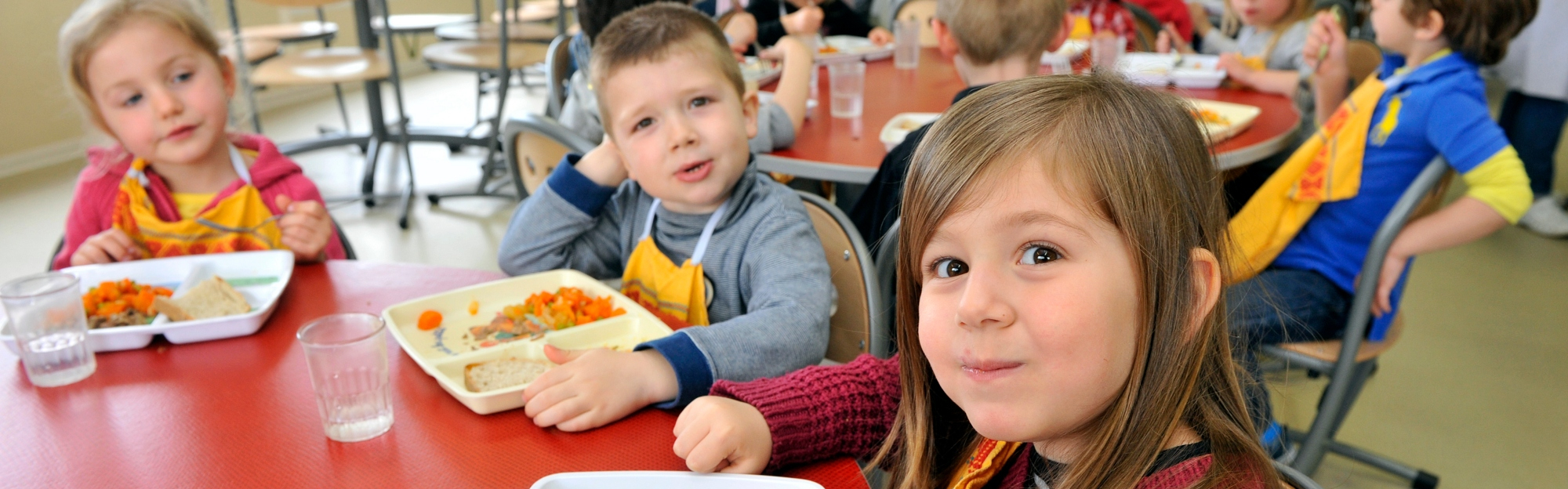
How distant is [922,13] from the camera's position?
145 inches

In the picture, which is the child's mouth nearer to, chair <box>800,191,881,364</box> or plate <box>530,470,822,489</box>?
chair <box>800,191,881,364</box>

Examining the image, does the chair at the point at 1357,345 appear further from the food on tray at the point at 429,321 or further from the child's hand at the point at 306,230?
the child's hand at the point at 306,230

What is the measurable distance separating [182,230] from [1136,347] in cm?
147

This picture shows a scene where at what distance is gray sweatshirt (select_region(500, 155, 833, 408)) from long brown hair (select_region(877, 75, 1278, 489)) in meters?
0.37

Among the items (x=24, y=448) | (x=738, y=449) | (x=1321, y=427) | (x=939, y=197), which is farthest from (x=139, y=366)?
(x=1321, y=427)

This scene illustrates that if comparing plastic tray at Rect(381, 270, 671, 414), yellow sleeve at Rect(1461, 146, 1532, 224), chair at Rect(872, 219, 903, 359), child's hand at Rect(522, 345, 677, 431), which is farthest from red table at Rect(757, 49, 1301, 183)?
child's hand at Rect(522, 345, 677, 431)

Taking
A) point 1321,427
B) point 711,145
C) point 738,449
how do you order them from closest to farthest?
point 738,449 → point 711,145 → point 1321,427

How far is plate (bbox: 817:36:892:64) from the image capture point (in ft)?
9.53

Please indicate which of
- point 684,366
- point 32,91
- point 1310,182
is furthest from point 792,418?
point 32,91

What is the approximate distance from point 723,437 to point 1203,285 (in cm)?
41

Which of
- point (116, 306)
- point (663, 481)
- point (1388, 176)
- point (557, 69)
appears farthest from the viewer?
point (557, 69)

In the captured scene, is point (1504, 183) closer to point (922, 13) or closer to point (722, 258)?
point (722, 258)

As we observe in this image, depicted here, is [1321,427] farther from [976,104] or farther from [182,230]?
[182,230]

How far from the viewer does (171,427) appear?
0.95m
